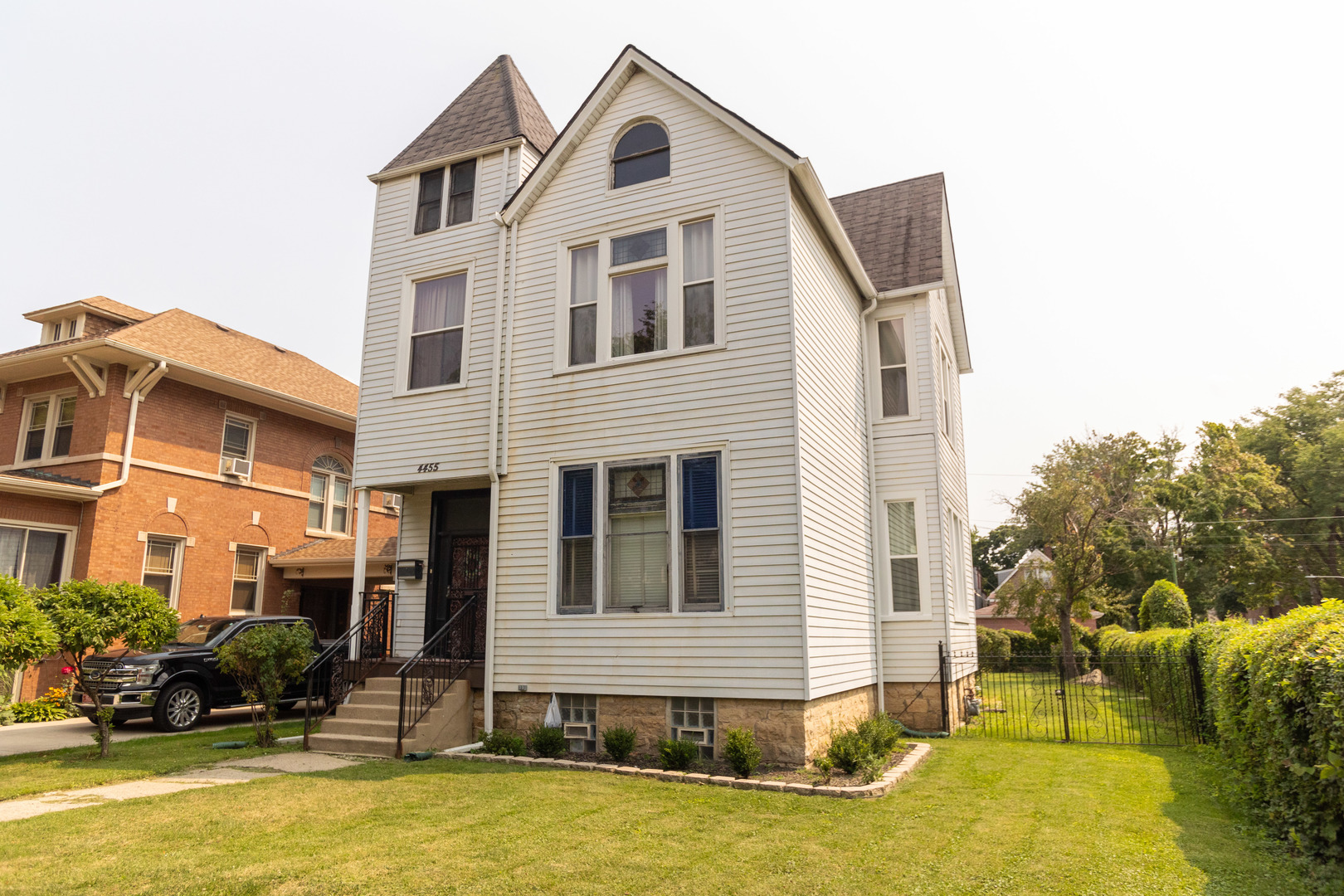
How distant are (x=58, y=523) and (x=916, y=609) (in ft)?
54.5

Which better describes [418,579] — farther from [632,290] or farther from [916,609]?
[916,609]

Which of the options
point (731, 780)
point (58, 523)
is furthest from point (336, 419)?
point (731, 780)

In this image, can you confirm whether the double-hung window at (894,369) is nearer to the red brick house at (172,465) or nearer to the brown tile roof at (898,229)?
the brown tile roof at (898,229)

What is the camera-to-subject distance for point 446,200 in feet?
41.9

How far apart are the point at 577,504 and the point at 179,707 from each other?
25.7ft

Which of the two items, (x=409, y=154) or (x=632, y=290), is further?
(x=409, y=154)

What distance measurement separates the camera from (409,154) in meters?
13.3

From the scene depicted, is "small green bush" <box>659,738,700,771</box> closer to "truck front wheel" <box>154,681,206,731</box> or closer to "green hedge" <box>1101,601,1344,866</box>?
"green hedge" <box>1101,601,1344,866</box>

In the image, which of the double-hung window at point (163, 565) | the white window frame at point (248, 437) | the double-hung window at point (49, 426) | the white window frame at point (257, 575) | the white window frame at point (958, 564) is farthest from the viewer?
the white window frame at point (248, 437)

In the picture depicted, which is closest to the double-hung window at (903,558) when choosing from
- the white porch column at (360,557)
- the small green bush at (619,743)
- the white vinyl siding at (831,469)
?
the white vinyl siding at (831,469)

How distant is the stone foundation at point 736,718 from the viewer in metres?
8.89

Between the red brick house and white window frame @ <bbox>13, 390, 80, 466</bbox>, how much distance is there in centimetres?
3

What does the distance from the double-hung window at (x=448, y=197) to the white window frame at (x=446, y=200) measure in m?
0.01

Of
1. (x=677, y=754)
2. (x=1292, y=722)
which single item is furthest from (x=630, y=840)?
(x=1292, y=722)
